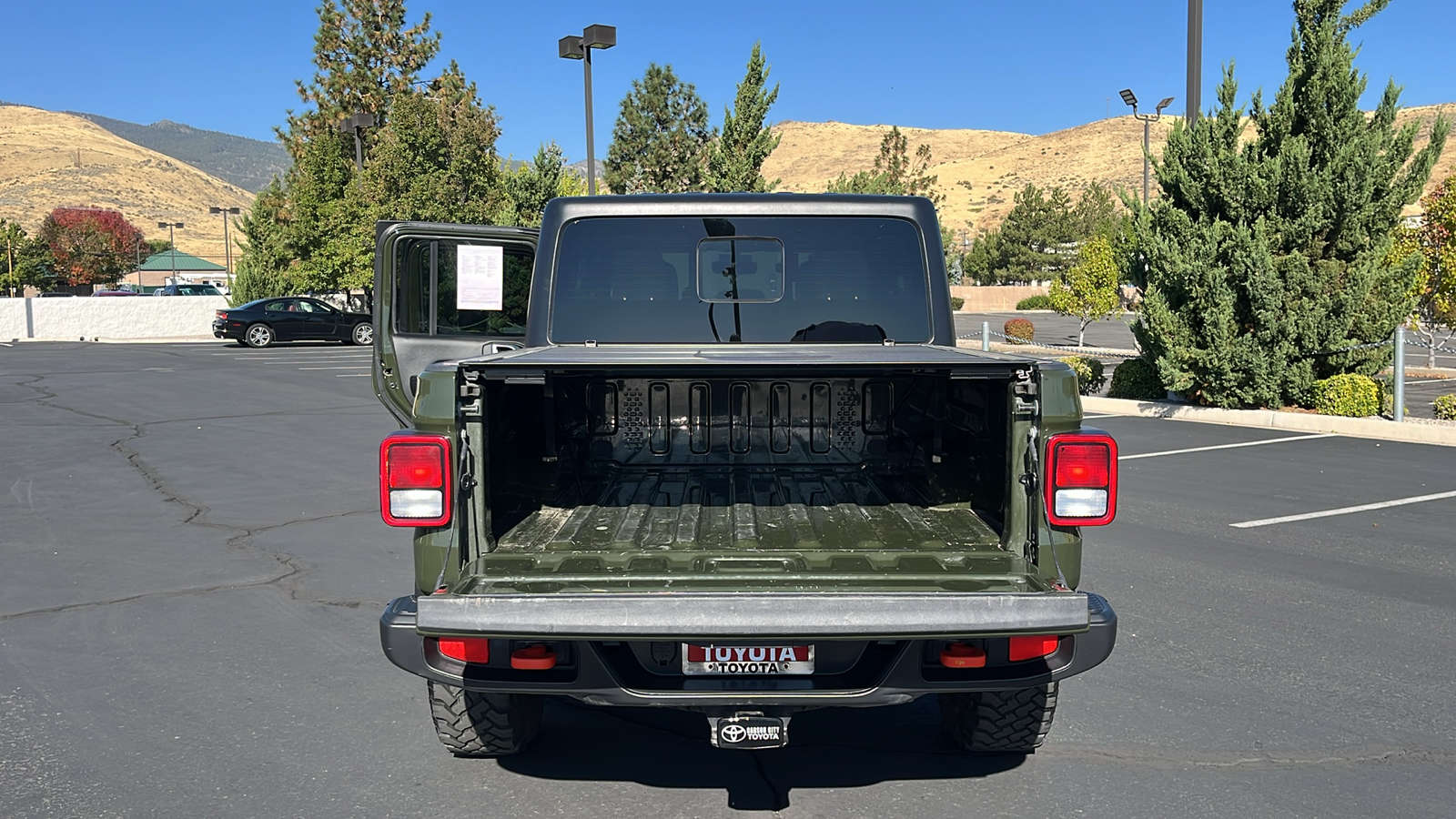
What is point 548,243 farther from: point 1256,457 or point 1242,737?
point 1256,457

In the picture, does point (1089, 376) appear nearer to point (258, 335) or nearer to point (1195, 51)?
point (1195, 51)

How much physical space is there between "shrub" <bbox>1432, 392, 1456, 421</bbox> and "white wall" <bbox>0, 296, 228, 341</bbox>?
40.2m

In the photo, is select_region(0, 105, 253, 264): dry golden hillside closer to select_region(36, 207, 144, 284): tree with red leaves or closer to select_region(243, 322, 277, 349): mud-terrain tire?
select_region(36, 207, 144, 284): tree with red leaves

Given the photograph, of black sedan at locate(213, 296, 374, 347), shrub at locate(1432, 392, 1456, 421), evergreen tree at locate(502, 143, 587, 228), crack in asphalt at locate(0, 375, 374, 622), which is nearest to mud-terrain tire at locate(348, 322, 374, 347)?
black sedan at locate(213, 296, 374, 347)

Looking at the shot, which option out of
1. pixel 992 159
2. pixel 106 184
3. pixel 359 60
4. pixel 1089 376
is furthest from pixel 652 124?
pixel 106 184

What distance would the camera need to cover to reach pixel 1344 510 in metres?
8.90

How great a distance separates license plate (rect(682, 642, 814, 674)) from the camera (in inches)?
135

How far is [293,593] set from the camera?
659 centimetres

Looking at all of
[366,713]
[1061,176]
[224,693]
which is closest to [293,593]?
[224,693]

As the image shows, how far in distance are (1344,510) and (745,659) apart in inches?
279

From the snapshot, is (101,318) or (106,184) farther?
(106,184)

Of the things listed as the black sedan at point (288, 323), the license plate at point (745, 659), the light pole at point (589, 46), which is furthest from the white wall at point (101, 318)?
the license plate at point (745, 659)

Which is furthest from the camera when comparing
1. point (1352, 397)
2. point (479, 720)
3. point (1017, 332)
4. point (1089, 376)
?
point (1017, 332)

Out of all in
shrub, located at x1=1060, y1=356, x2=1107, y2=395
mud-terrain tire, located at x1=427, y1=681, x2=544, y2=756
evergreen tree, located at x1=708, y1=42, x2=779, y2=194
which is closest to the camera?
mud-terrain tire, located at x1=427, y1=681, x2=544, y2=756
